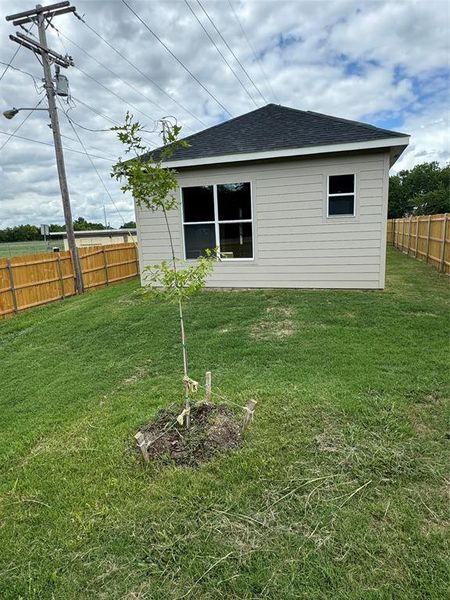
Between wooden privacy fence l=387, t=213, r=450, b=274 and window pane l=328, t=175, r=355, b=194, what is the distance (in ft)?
14.0

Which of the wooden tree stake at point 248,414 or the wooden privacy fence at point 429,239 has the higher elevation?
the wooden privacy fence at point 429,239

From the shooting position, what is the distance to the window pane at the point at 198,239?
340 inches

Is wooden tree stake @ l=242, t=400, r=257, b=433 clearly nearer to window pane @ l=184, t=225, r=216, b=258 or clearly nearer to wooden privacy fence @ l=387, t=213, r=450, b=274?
window pane @ l=184, t=225, r=216, b=258

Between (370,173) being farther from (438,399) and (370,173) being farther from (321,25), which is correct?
(438,399)

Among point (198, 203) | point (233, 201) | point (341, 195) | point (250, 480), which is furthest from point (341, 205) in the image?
point (250, 480)

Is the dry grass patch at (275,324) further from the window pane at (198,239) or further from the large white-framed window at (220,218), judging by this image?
the window pane at (198,239)

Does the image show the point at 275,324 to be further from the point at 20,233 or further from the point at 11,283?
the point at 20,233

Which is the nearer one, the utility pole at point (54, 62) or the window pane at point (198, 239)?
the window pane at point (198, 239)

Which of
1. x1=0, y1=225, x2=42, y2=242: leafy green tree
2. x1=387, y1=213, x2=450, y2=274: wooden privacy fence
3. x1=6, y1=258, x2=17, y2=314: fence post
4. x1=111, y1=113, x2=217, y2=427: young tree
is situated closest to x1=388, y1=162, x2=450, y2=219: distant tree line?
x1=387, y1=213, x2=450, y2=274: wooden privacy fence

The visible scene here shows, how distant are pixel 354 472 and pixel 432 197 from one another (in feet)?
143

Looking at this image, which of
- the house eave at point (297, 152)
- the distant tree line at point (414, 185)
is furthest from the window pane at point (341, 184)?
the distant tree line at point (414, 185)

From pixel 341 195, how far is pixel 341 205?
20 cm

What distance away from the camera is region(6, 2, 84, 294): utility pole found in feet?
32.3

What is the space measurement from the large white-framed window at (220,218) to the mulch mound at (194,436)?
18.1 ft
